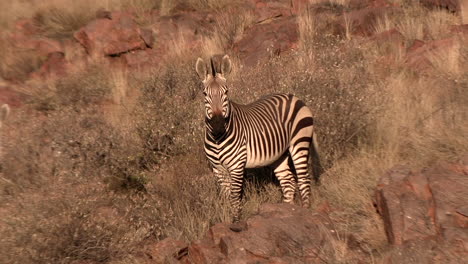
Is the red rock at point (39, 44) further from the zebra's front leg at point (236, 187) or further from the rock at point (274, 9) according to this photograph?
the zebra's front leg at point (236, 187)

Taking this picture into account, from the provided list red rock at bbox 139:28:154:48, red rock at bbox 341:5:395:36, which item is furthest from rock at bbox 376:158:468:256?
red rock at bbox 139:28:154:48

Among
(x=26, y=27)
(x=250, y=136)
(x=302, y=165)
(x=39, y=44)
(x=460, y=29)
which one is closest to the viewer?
(x=250, y=136)

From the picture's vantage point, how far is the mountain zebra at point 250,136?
6551mm

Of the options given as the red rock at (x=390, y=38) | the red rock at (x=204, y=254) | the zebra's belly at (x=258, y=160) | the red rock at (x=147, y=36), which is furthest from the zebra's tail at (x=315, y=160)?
the red rock at (x=147, y=36)

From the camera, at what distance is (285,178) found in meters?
7.64

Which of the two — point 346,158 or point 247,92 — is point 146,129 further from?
point 346,158

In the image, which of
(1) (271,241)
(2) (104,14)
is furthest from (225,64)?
(2) (104,14)

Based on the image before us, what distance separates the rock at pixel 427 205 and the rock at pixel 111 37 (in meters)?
10.6

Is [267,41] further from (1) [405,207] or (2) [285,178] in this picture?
(1) [405,207]

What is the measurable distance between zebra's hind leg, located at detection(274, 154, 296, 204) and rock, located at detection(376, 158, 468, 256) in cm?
229

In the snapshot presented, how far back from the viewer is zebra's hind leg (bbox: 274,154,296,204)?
24.7 ft

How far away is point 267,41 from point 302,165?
250 inches

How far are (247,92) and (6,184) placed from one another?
4085mm

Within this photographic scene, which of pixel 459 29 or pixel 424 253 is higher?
pixel 459 29
